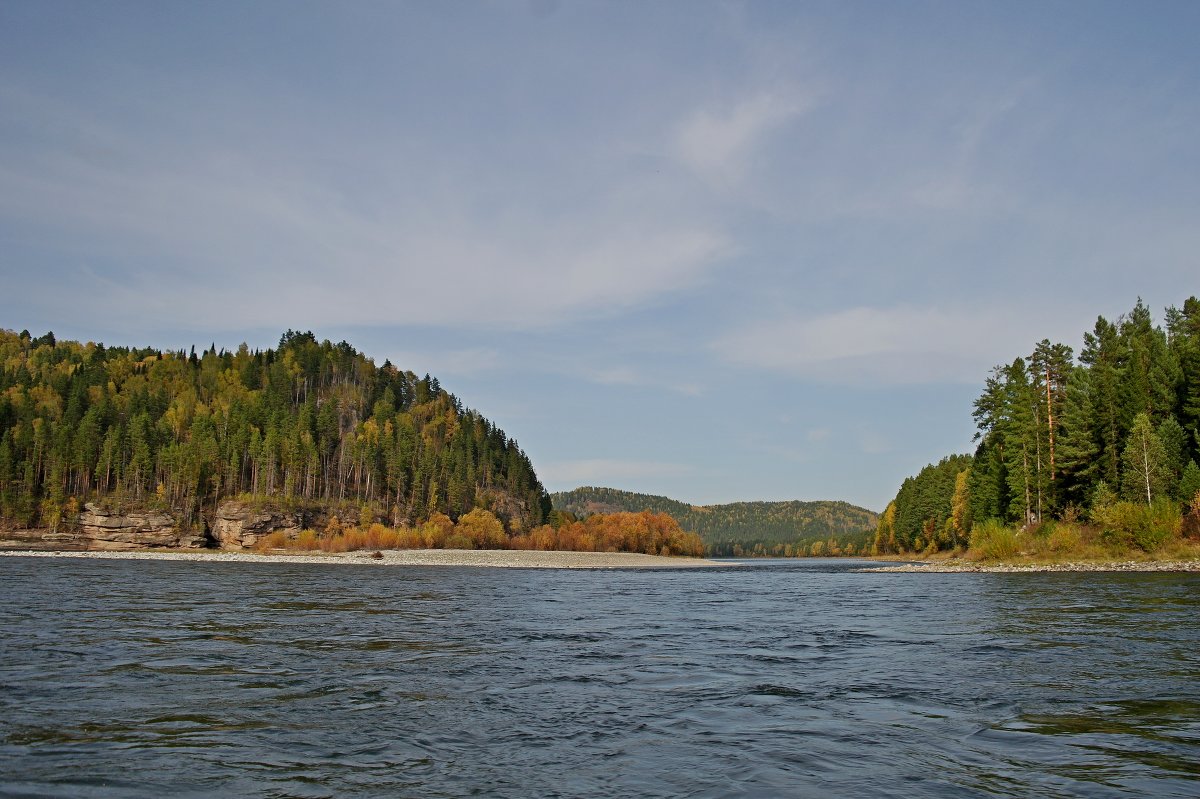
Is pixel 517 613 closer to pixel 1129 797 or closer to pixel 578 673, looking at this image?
pixel 578 673

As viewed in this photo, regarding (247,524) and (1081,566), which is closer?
(1081,566)

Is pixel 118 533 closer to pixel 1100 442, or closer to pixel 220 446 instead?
pixel 220 446

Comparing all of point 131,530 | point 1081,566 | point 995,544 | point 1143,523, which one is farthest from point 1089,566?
point 131,530

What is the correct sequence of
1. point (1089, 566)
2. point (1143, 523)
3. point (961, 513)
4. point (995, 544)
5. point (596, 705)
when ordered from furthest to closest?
point (961, 513)
point (995, 544)
point (1143, 523)
point (1089, 566)
point (596, 705)

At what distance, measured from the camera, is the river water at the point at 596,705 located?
9016 mm

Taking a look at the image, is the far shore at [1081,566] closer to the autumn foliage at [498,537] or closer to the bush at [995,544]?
the bush at [995,544]

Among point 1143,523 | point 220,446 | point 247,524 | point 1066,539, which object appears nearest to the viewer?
point 1143,523

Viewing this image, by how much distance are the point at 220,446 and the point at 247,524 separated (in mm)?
24386

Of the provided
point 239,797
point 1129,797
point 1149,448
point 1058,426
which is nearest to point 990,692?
point 1129,797

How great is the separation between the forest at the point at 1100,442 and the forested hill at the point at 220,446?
112m

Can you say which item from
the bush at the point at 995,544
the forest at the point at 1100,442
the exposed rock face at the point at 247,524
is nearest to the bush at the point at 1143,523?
the forest at the point at 1100,442

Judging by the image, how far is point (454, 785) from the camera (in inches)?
346

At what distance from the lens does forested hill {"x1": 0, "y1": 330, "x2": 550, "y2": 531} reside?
142 m

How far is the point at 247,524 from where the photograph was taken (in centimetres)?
13525
